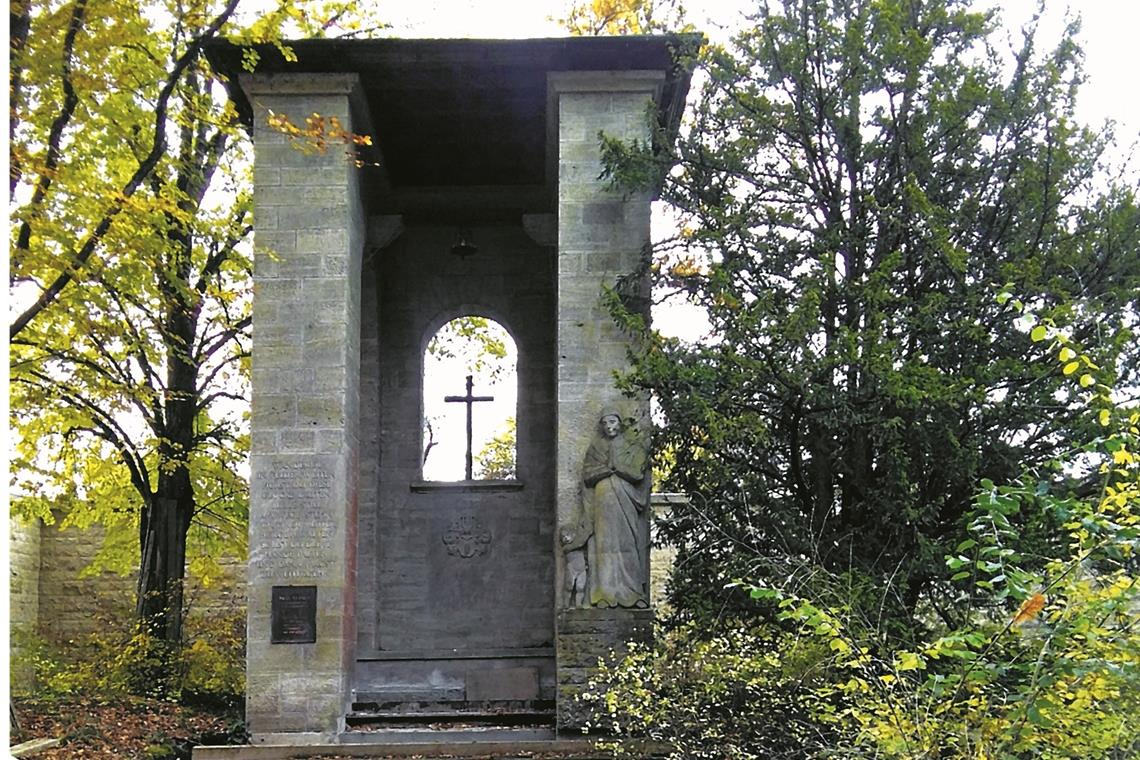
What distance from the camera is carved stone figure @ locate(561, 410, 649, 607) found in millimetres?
10258

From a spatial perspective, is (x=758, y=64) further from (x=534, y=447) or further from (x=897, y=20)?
(x=534, y=447)

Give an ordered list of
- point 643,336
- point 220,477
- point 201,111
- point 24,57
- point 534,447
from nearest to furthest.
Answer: point 24,57 → point 643,336 → point 201,111 → point 534,447 → point 220,477

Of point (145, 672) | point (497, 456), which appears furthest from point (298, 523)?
point (497, 456)

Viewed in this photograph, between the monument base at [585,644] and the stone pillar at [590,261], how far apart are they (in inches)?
0.5

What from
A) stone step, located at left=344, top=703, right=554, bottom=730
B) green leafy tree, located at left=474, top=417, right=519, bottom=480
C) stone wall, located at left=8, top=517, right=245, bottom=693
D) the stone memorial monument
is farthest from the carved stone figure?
green leafy tree, located at left=474, top=417, right=519, bottom=480

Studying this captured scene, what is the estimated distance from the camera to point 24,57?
29.1 feet

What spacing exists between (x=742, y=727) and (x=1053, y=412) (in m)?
3.31

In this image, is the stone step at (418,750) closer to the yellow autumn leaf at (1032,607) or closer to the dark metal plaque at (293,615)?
the dark metal plaque at (293,615)

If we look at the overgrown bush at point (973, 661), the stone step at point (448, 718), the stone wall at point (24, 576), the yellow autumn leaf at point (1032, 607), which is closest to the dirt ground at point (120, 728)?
the stone step at point (448, 718)

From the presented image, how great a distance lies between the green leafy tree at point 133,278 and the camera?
9.87 metres

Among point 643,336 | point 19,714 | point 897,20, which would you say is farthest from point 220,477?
point 897,20

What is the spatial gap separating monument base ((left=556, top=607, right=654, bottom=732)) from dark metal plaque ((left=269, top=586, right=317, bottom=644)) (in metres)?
2.12

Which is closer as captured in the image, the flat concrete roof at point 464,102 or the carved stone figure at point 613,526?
the carved stone figure at point 613,526

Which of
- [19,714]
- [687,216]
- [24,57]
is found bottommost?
[19,714]
